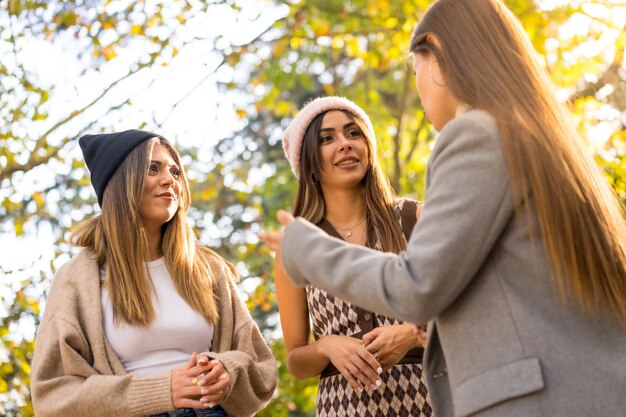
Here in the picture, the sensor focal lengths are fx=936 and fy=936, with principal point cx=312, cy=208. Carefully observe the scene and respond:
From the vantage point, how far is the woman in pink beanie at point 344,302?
11.4 feet

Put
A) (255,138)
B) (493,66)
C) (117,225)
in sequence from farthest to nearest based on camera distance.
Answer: (255,138) → (117,225) → (493,66)

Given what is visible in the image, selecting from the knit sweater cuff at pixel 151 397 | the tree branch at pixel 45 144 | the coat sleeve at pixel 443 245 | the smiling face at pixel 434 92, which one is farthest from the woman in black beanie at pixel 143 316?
the tree branch at pixel 45 144

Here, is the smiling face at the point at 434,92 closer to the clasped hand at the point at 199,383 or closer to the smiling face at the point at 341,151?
the smiling face at the point at 341,151

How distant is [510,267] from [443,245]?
20 cm

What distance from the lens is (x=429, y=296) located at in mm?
2254

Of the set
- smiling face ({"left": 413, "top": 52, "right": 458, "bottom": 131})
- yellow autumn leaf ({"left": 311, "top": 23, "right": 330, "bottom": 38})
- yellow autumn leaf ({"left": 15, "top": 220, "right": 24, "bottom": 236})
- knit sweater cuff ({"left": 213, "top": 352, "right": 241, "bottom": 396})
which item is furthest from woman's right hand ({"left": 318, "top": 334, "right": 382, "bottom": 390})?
yellow autumn leaf ({"left": 311, "top": 23, "right": 330, "bottom": 38})

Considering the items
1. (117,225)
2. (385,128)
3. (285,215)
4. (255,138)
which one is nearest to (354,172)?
(117,225)

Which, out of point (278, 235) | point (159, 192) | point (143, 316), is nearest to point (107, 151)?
point (159, 192)

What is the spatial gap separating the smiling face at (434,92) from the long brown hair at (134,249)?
1.69 m

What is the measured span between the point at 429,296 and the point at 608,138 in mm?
4718

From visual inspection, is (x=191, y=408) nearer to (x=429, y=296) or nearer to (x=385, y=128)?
(x=429, y=296)

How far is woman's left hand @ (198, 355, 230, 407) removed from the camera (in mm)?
3545

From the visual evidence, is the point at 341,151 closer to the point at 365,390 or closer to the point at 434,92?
the point at 365,390

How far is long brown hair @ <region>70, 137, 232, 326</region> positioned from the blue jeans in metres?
0.38
